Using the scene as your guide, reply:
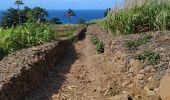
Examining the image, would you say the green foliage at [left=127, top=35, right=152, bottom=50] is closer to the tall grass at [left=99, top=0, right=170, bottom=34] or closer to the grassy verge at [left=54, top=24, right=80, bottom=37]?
the tall grass at [left=99, top=0, right=170, bottom=34]

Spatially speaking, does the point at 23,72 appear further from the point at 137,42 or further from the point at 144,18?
the point at 144,18

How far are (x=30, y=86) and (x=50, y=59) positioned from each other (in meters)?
3.93

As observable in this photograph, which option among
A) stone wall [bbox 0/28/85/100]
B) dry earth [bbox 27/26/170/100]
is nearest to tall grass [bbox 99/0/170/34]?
dry earth [bbox 27/26/170/100]

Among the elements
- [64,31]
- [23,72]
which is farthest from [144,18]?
[64,31]

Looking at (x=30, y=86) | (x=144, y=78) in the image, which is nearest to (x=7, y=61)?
(x=30, y=86)

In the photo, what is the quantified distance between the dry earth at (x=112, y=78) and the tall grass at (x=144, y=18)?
1378 millimetres

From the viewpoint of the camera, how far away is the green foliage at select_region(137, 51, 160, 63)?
35.6 ft

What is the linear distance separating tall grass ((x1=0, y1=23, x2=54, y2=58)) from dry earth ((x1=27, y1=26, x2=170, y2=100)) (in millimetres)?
2118

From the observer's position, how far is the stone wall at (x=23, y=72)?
901 centimetres

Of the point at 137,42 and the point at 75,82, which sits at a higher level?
the point at 137,42

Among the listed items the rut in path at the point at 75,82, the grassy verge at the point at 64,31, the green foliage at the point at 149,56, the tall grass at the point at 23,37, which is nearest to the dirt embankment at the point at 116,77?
the rut in path at the point at 75,82

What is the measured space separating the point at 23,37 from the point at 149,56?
24.9ft

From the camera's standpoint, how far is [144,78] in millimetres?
10281

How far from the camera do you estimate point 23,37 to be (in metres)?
17.8
